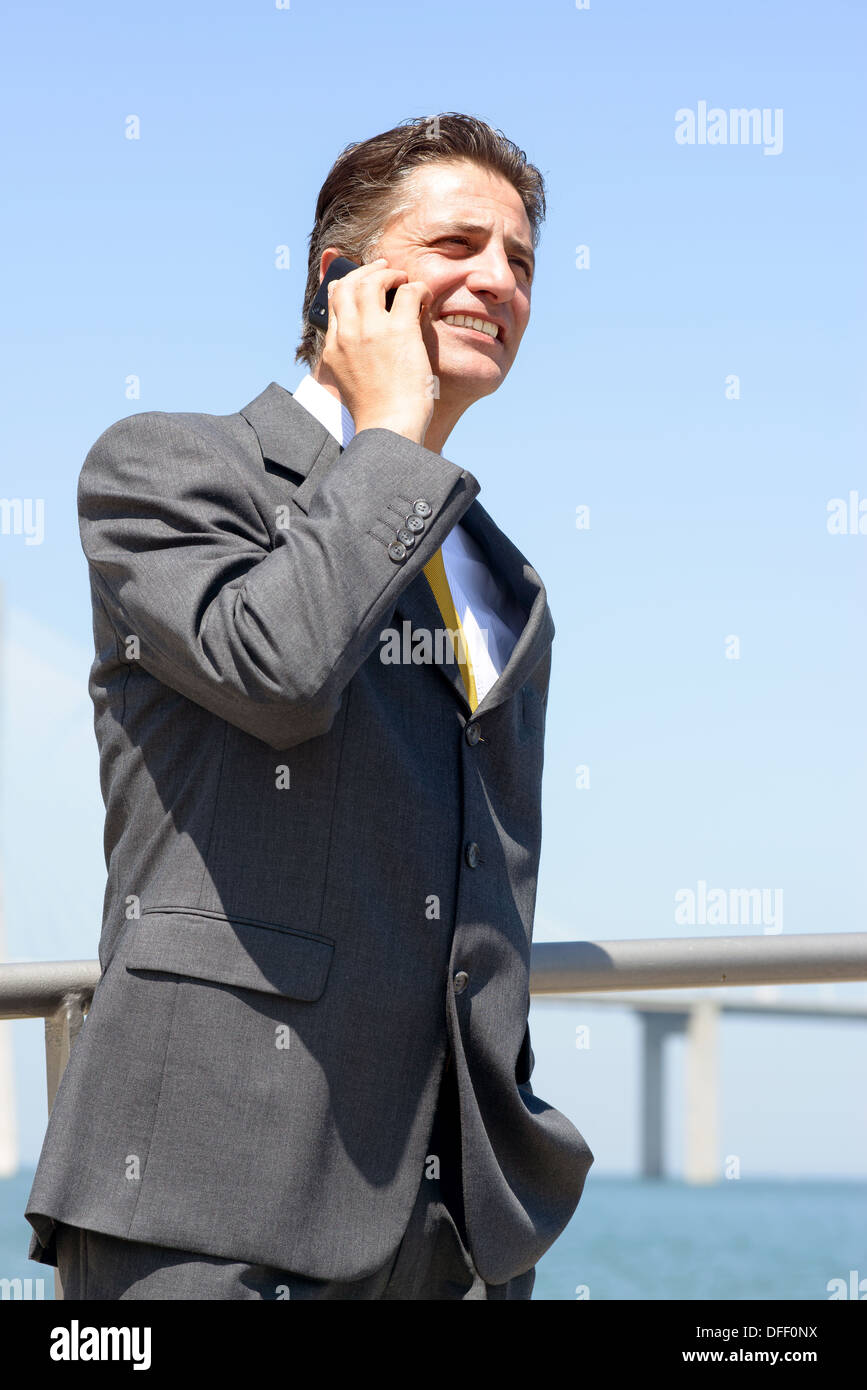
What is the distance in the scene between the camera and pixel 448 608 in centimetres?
167

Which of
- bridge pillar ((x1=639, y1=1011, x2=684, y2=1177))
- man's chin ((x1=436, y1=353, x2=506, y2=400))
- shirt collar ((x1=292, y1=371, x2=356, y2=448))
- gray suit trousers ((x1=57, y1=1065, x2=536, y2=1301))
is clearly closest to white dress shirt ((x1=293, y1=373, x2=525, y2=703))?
shirt collar ((x1=292, y1=371, x2=356, y2=448))

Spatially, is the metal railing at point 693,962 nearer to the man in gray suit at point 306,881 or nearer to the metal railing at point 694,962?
the metal railing at point 694,962

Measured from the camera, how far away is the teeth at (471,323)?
1729 mm

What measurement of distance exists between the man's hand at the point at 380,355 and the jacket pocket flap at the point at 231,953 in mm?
532

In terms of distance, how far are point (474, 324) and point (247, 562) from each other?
1.74 ft

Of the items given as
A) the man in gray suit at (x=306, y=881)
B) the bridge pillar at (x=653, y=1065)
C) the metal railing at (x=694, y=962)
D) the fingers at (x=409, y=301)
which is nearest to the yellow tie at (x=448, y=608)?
the man in gray suit at (x=306, y=881)

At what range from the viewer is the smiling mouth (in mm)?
1728

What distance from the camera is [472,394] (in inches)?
68.9

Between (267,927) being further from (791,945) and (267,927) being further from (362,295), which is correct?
(791,945)

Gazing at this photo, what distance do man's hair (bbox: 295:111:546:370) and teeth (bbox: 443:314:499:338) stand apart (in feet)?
0.61

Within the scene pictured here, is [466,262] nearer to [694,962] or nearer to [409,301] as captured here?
[409,301]
